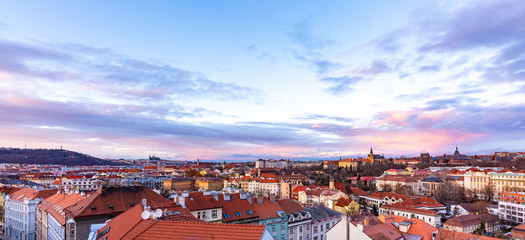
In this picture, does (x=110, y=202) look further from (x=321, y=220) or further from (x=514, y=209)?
(x=514, y=209)

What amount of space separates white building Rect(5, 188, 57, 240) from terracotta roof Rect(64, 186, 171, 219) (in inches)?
933

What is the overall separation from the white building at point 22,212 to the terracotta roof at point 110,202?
23702mm

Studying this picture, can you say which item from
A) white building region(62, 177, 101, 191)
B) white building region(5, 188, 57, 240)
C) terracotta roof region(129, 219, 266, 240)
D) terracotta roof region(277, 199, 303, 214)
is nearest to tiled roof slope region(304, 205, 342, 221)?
terracotta roof region(277, 199, 303, 214)

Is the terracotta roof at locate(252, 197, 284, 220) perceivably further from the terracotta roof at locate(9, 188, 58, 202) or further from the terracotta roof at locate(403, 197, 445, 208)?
the terracotta roof at locate(403, 197, 445, 208)

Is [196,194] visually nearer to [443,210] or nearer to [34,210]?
[34,210]

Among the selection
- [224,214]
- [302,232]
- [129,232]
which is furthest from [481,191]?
[129,232]

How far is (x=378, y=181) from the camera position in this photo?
126250 millimetres

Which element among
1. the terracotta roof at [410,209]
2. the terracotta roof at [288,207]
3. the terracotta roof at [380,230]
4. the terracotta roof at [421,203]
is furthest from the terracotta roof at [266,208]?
the terracotta roof at [421,203]

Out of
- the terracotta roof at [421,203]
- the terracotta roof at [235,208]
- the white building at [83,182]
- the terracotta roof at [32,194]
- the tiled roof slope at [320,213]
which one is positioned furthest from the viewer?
the white building at [83,182]

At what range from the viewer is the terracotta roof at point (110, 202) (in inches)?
1115

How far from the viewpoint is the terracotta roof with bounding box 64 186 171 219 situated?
1115 inches

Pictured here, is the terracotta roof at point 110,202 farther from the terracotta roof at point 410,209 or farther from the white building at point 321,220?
the terracotta roof at point 410,209

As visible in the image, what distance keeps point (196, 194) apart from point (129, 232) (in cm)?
2049

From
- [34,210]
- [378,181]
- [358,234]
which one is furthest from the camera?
[378,181]
